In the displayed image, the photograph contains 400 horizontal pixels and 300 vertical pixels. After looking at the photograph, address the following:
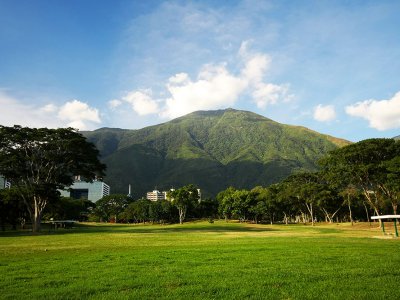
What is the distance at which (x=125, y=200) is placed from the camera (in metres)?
170

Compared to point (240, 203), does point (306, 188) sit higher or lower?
higher

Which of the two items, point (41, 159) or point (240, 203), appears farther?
point (240, 203)

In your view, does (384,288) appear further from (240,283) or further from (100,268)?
(100,268)

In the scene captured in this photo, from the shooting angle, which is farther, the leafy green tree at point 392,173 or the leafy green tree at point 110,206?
the leafy green tree at point 110,206

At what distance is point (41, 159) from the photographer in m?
57.0

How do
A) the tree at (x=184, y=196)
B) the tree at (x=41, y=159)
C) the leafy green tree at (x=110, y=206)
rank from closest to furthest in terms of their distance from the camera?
the tree at (x=41, y=159) < the tree at (x=184, y=196) < the leafy green tree at (x=110, y=206)

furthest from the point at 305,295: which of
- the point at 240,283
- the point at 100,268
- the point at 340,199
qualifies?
the point at 340,199

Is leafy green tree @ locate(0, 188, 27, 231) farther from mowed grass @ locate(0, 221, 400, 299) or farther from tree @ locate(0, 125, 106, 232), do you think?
mowed grass @ locate(0, 221, 400, 299)

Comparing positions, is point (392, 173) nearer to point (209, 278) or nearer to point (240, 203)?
point (209, 278)

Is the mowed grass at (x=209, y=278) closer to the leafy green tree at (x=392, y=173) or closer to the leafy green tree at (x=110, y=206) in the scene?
the leafy green tree at (x=392, y=173)

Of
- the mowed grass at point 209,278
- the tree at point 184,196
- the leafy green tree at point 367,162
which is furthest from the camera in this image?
the tree at point 184,196

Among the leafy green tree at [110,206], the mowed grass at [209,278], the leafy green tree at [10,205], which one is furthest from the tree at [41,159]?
the leafy green tree at [110,206]

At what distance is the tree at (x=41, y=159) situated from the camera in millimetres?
54938

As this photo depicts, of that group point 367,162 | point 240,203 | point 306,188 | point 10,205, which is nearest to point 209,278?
point 367,162
